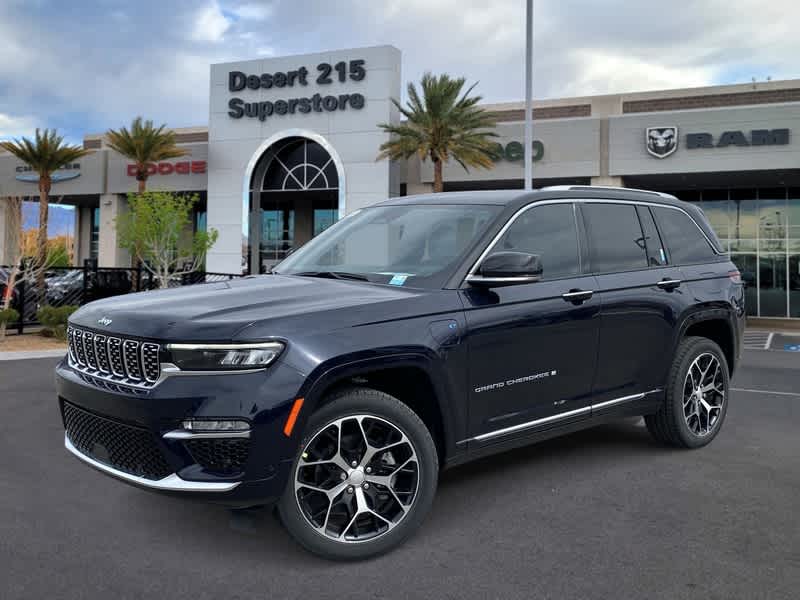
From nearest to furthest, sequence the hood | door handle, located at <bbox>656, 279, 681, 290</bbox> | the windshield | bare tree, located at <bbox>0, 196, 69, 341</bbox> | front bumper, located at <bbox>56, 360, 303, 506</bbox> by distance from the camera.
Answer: front bumper, located at <bbox>56, 360, 303, 506</bbox> < the hood < the windshield < door handle, located at <bbox>656, 279, 681, 290</bbox> < bare tree, located at <bbox>0, 196, 69, 341</bbox>

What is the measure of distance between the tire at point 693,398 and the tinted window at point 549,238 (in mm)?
1360

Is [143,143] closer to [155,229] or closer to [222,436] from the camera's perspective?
[155,229]

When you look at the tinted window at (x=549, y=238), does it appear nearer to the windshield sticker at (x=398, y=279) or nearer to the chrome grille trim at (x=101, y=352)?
the windshield sticker at (x=398, y=279)

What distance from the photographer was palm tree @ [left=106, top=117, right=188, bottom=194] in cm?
3222

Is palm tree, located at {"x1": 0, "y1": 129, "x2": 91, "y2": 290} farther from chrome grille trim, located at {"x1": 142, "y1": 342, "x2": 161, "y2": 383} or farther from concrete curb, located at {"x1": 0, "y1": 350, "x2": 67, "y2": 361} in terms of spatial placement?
chrome grille trim, located at {"x1": 142, "y1": 342, "x2": 161, "y2": 383}

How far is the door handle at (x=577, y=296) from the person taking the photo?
455 centimetres

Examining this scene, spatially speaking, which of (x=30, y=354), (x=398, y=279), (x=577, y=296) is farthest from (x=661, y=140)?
(x=398, y=279)

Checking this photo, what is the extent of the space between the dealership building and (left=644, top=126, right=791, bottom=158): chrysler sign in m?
0.04

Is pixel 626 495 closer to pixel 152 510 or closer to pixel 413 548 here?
pixel 413 548

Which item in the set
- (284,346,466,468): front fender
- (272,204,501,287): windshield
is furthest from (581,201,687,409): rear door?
(284,346,466,468): front fender

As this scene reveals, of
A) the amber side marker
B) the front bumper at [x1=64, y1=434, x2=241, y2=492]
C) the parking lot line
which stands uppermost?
the amber side marker

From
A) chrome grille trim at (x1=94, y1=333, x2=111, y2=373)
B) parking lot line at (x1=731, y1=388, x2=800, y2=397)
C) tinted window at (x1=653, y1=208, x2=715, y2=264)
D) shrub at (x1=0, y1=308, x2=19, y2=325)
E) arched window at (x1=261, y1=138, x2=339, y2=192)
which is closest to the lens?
chrome grille trim at (x1=94, y1=333, x2=111, y2=373)

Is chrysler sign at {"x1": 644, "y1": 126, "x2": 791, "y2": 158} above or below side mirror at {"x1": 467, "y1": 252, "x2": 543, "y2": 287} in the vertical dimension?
above

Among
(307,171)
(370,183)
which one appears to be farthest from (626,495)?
(307,171)
